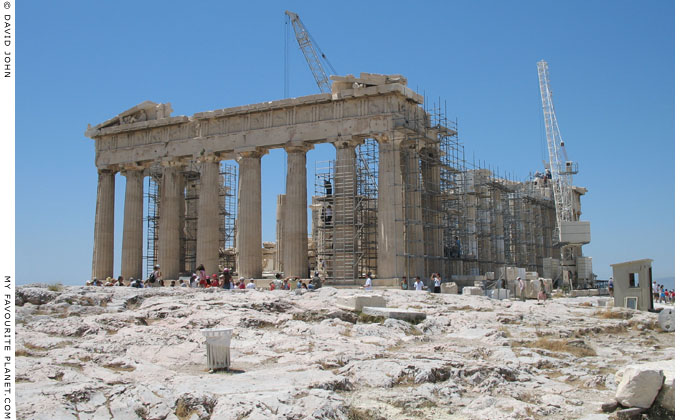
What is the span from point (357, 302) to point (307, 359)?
6214 millimetres

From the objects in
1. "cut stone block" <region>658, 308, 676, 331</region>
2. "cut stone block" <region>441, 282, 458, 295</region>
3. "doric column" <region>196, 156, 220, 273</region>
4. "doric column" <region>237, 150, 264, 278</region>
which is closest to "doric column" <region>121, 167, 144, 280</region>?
"doric column" <region>196, 156, 220, 273</region>

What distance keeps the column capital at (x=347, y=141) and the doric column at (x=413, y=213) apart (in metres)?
2.27

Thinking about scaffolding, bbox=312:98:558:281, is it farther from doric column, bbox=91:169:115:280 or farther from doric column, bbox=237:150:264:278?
doric column, bbox=91:169:115:280

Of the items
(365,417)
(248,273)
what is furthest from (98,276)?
(365,417)

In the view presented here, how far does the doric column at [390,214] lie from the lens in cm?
3064

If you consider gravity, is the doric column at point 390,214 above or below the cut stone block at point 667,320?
above

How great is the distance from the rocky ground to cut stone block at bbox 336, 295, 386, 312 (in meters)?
0.34

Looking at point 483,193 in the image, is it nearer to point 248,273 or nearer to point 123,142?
point 248,273

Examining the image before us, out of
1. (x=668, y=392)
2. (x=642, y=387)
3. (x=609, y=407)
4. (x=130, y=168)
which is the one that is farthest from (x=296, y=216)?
(x=668, y=392)

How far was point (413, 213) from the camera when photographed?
32.1m

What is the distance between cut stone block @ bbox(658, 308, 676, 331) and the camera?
1689 centimetres

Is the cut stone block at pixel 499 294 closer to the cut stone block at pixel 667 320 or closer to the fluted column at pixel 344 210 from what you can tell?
the fluted column at pixel 344 210

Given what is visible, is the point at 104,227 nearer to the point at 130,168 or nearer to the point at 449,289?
the point at 130,168

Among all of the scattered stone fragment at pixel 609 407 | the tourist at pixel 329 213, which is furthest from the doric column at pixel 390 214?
the scattered stone fragment at pixel 609 407
